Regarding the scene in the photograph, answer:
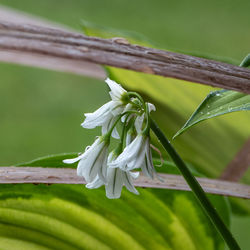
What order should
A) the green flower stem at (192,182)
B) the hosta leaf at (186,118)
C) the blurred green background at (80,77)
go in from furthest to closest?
the blurred green background at (80,77)
the hosta leaf at (186,118)
the green flower stem at (192,182)

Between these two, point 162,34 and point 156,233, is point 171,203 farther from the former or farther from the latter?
point 162,34

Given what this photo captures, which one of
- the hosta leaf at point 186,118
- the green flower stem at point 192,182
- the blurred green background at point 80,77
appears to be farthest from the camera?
the blurred green background at point 80,77

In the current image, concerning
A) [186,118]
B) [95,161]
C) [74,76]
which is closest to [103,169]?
[95,161]

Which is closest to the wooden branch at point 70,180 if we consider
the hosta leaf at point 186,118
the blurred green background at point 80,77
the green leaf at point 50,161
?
the green leaf at point 50,161

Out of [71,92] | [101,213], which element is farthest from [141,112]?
[71,92]

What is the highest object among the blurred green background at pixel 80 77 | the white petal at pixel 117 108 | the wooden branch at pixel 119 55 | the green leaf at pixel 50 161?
the wooden branch at pixel 119 55

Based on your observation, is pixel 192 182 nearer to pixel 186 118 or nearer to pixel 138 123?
pixel 138 123

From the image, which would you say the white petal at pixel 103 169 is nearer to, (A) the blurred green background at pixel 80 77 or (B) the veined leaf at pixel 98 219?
(B) the veined leaf at pixel 98 219
